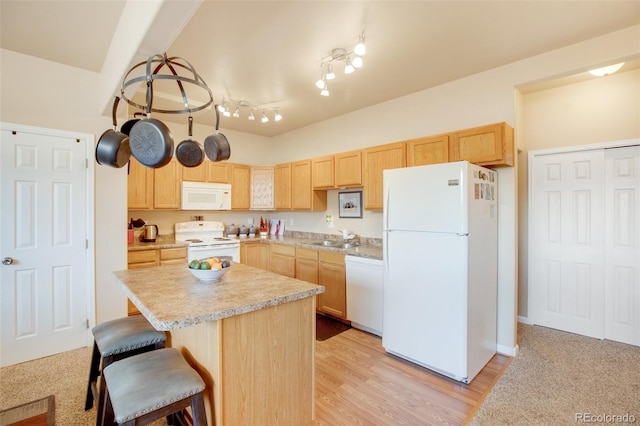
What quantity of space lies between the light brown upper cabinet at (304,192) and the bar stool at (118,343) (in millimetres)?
2823

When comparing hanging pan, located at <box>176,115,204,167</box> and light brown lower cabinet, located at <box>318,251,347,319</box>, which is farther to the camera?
light brown lower cabinet, located at <box>318,251,347,319</box>

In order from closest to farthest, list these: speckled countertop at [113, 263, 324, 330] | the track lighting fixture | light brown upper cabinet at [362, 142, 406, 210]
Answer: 1. speckled countertop at [113, 263, 324, 330]
2. light brown upper cabinet at [362, 142, 406, 210]
3. the track lighting fixture

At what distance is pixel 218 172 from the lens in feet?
15.2

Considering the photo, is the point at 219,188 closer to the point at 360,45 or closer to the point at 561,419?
the point at 360,45

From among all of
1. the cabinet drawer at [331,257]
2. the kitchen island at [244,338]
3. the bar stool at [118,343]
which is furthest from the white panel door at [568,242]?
the bar stool at [118,343]

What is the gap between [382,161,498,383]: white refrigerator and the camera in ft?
7.66

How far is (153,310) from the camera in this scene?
1406 millimetres

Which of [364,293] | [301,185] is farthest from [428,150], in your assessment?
[301,185]

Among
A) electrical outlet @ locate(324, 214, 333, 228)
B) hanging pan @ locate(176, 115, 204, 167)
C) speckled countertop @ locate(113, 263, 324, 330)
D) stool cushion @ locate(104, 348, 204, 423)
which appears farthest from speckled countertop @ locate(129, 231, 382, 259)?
stool cushion @ locate(104, 348, 204, 423)

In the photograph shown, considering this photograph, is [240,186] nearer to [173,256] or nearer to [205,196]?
[205,196]

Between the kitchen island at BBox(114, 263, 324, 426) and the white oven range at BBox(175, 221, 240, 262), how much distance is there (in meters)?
2.02

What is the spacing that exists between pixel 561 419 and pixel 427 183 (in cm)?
186

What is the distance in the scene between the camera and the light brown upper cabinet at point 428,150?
2.99 meters

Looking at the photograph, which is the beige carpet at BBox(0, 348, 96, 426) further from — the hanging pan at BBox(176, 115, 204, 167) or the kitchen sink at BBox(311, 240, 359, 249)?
the kitchen sink at BBox(311, 240, 359, 249)
